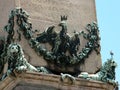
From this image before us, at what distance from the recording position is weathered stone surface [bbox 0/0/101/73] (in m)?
15.6

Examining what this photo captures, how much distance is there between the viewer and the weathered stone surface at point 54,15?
15.6 metres

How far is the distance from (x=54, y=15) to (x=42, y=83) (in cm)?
180

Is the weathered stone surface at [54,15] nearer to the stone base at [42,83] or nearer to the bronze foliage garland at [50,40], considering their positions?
the bronze foliage garland at [50,40]

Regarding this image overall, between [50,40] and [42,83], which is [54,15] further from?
[42,83]

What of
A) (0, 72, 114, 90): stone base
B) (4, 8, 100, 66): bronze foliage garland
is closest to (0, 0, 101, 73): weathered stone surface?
(4, 8, 100, 66): bronze foliage garland

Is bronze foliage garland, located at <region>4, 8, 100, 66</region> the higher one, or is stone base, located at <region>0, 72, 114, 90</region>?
→ bronze foliage garland, located at <region>4, 8, 100, 66</region>

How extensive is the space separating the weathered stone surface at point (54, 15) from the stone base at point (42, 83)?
1.61 feet

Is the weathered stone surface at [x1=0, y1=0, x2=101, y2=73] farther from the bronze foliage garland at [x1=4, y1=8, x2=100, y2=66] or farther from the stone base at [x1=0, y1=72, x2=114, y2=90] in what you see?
the stone base at [x1=0, y1=72, x2=114, y2=90]

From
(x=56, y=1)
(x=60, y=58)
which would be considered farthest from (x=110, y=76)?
(x=56, y=1)

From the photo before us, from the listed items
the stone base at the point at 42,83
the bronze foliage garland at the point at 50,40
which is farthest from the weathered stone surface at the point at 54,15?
the stone base at the point at 42,83

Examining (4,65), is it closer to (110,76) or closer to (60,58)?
(60,58)

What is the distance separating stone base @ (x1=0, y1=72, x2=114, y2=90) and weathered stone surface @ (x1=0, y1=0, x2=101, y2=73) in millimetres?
490

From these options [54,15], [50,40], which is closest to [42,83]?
[50,40]

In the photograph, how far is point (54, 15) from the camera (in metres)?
15.9
